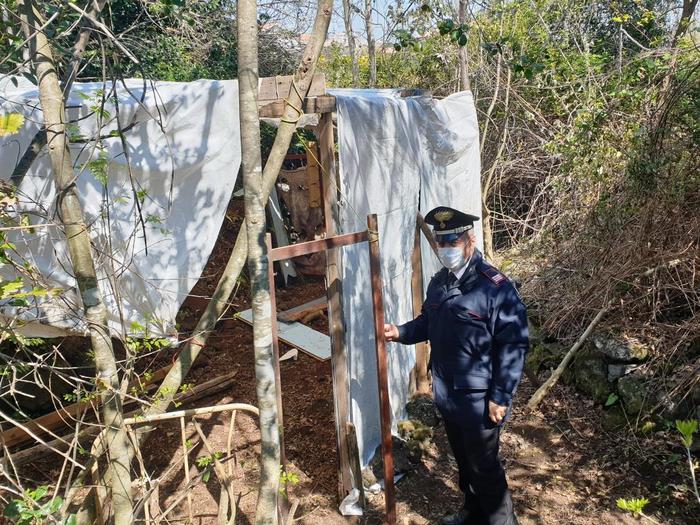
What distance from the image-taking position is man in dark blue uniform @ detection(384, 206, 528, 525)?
3.08 metres

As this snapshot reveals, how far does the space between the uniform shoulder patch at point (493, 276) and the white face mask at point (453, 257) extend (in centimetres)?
15

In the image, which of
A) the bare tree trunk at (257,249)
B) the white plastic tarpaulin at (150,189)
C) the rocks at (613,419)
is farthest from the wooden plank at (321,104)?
the rocks at (613,419)

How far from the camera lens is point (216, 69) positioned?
934 centimetres

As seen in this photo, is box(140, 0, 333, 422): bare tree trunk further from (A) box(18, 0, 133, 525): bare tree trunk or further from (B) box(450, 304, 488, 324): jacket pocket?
(B) box(450, 304, 488, 324): jacket pocket

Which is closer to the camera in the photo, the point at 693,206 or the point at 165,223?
the point at 165,223

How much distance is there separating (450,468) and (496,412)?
1362 millimetres

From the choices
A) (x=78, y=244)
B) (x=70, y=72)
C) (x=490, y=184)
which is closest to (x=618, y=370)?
(x=490, y=184)

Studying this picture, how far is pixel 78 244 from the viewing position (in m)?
2.27

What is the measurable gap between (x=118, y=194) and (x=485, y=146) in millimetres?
6445

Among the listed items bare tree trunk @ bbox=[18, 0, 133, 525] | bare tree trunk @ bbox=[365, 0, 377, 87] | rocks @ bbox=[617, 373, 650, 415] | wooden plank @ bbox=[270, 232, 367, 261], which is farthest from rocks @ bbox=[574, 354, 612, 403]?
bare tree trunk @ bbox=[365, 0, 377, 87]

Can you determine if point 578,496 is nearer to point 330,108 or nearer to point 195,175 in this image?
point 330,108

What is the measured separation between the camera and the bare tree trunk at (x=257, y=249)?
2.17 metres

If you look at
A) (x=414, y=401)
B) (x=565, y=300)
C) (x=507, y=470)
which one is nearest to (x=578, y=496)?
(x=507, y=470)

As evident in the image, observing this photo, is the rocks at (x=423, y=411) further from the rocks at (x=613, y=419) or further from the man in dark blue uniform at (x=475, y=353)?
the rocks at (x=613, y=419)
